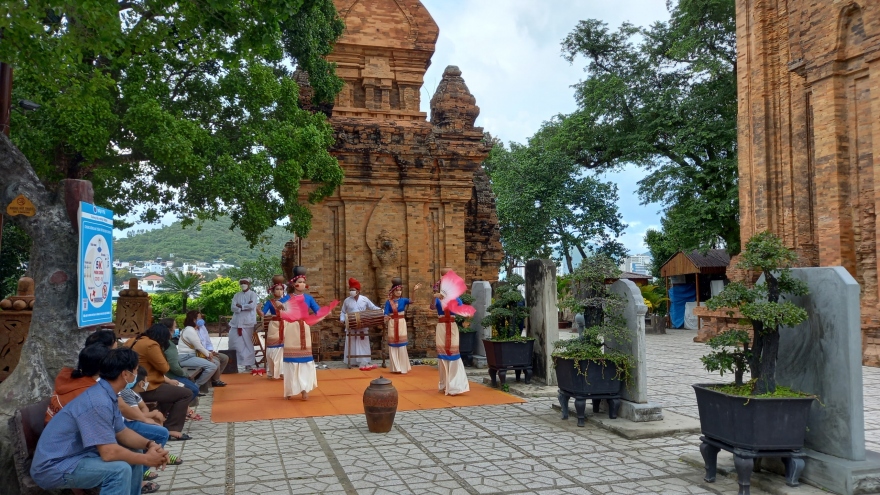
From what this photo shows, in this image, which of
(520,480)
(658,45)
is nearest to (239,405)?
(520,480)

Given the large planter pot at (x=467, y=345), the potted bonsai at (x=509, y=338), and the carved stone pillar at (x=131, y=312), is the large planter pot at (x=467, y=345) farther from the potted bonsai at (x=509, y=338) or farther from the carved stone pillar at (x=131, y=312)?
the carved stone pillar at (x=131, y=312)

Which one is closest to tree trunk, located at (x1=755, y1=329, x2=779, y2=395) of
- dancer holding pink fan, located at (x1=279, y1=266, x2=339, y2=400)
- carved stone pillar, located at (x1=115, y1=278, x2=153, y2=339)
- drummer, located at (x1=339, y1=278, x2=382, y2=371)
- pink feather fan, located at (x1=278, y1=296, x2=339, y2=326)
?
dancer holding pink fan, located at (x1=279, y1=266, x2=339, y2=400)

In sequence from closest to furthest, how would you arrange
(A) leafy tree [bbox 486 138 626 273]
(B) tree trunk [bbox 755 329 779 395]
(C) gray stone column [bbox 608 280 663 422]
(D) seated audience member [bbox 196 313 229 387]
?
1. (B) tree trunk [bbox 755 329 779 395]
2. (C) gray stone column [bbox 608 280 663 422]
3. (D) seated audience member [bbox 196 313 229 387]
4. (A) leafy tree [bbox 486 138 626 273]

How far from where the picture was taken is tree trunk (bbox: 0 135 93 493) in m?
5.90

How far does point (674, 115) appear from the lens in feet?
70.2

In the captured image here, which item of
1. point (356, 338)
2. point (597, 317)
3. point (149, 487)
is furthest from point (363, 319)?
point (149, 487)

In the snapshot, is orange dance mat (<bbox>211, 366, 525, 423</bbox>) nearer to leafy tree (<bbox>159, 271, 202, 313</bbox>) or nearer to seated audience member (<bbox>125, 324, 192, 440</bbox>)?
seated audience member (<bbox>125, 324, 192, 440</bbox>)

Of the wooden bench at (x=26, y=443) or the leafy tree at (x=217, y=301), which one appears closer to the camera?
the wooden bench at (x=26, y=443)

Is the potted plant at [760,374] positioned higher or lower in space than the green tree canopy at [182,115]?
lower

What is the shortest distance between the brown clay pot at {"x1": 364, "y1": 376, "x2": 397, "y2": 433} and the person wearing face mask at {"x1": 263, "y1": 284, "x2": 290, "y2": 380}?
14.6 ft

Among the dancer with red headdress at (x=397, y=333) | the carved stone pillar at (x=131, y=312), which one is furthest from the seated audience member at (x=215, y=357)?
the dancer with red headdress at (x=397, y=333)

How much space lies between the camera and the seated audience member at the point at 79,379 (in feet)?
13.9

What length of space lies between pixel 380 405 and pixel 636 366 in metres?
2.94

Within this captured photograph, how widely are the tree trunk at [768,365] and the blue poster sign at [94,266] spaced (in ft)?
18.3
